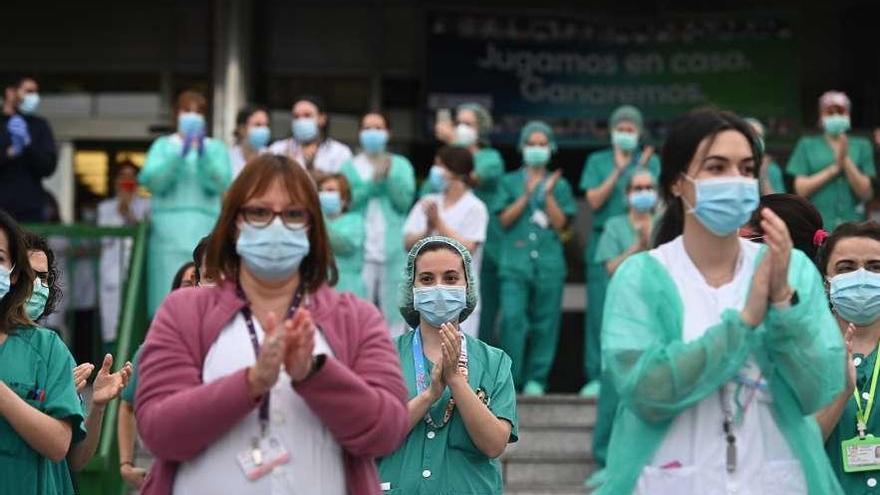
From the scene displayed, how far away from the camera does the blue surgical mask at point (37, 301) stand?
6.39 meters

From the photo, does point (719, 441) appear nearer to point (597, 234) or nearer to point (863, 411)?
point (863, 411)

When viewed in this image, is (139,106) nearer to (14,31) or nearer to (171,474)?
(14,31)

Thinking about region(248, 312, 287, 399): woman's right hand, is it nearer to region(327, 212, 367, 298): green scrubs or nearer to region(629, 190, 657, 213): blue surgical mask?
region(327, 212, 367, 298): green scrubs

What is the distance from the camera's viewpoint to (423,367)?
646 cm

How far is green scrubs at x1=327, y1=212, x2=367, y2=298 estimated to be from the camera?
1107cm

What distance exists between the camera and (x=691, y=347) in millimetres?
4688

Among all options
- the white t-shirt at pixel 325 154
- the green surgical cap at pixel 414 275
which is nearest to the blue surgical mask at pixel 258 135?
the white t-shirt at pixel 325 154

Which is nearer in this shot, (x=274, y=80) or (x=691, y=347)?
(x=691, y=347)

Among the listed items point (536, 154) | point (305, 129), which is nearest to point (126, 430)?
point (305, 129)

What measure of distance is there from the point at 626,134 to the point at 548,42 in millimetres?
3629

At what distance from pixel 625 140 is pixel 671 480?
7.74 metres

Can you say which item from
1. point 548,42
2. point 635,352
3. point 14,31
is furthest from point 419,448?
point 14,31

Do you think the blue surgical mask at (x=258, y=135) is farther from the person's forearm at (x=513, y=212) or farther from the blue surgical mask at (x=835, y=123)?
the blue surgical mask at (x=835, y=123)

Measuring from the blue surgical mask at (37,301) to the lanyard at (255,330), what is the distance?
1.92m
